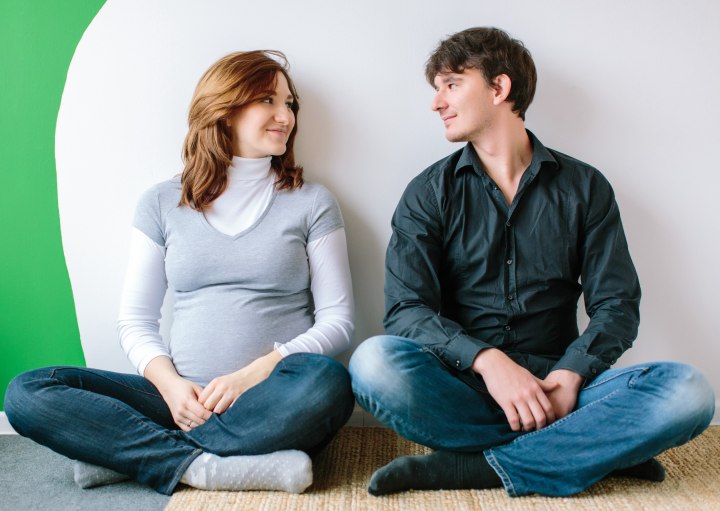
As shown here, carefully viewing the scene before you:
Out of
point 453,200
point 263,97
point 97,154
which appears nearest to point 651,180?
point 453,200

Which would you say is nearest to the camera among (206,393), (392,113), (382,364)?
(382,364)

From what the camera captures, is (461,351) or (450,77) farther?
(450,77)

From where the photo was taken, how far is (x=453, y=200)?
1670 millimetres

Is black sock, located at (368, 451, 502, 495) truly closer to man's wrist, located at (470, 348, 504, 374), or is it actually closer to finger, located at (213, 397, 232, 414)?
man's wrist, located at (470, 348, 504, 374)

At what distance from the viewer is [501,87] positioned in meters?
1.67

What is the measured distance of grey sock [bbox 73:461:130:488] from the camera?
1.52 meters

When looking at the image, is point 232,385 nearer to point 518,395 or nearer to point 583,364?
point 518,395

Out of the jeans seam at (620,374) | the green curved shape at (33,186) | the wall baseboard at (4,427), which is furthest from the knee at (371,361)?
the wall baseboard at (4,427)

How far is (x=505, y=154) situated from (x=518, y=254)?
24 centimetres

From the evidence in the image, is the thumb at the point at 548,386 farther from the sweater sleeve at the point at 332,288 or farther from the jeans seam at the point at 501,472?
the sweater sleeve at the point at 332,288

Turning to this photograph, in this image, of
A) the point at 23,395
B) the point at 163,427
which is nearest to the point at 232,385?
the point at 163,427

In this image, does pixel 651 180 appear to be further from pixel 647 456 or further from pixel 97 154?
pixel 97 154

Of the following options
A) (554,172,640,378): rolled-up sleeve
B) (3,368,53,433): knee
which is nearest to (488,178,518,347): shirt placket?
(554,172,640,378): rolled-up sleeve

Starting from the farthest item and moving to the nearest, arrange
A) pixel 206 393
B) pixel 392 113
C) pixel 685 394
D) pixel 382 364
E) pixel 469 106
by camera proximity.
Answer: pixel 392 113, pixel 469 106, pixel 206 393, pixel 382 364, pixel 685 394
